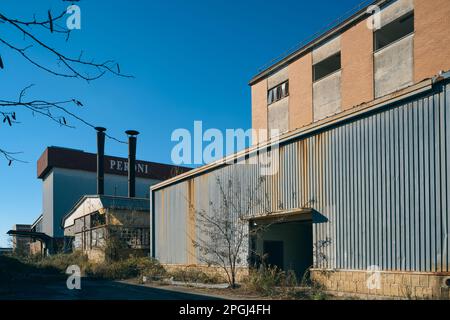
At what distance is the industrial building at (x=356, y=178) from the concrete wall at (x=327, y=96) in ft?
0.25

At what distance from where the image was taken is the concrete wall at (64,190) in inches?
1828

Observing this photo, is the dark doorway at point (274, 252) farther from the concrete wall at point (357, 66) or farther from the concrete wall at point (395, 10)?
the concrete wall at point (395, 10)

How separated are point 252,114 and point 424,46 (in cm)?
1447

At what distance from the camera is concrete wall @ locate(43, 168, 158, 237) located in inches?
1828

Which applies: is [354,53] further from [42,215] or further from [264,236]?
[42,215]

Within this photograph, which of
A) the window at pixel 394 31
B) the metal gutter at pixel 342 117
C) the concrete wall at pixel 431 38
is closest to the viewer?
the metal gutter at pixel 342 117

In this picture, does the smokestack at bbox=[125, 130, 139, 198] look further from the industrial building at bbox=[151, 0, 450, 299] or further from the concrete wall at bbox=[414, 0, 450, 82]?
the concrete wall at bbox=[414, 0, 450, 82]

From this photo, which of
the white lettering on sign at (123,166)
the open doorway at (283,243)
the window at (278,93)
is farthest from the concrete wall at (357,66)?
the white lettering on sign at (123,166)

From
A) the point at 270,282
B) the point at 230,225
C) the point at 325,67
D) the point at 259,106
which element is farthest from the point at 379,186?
the point at 259,106

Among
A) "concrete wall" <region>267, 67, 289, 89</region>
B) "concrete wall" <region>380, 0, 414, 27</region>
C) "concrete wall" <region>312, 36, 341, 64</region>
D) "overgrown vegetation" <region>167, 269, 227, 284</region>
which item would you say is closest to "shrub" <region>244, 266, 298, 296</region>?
"overgrown vegetation" <region>167, 269, 227, 284</region>

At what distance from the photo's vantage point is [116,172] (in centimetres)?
5028

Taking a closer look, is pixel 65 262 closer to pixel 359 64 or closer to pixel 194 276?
pixel 194 276

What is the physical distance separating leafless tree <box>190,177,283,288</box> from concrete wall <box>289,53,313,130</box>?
9165 mm

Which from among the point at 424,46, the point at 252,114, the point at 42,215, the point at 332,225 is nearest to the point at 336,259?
the point at 332,225
